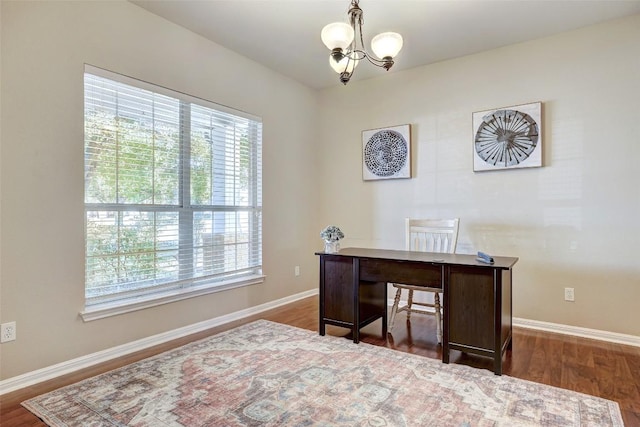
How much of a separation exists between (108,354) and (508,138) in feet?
12.9

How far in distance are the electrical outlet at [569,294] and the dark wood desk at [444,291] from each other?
2.91ft

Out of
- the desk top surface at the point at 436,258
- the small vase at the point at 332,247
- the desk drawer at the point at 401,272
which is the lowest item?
the desk drawer at the point at 401,272

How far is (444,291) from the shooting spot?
2.55m

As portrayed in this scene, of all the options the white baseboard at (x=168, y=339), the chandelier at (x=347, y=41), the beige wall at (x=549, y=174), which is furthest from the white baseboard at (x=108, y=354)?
the chandelier at (x=347, y=41)

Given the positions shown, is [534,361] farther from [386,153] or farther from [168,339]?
[168,339]

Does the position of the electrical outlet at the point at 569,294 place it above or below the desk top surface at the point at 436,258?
below

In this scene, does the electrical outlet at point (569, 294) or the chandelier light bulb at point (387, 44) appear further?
the electrical outlet at point (569, 294)

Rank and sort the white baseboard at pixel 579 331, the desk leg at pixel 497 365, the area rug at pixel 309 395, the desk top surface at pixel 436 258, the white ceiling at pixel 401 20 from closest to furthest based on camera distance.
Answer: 1. the area rug at pixel 309 395
2. the desk leg at pixel 497 365
3. the desk top surface at pixel 436 258
4. the white ceiling at pixel 401 20
5. the white baseboard at pixel 579 331

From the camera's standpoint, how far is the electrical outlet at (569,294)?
10.5 ft

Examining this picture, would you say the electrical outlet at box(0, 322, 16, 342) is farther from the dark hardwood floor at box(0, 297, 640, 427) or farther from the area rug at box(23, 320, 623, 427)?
the area rug at box(23, 320, 623, 427)

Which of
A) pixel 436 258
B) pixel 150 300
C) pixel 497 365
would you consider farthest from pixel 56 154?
pixel 497 365

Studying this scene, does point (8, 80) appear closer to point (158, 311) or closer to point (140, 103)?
point (140, 103)

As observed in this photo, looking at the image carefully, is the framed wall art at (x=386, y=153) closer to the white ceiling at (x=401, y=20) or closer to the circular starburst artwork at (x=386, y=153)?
the circular starburst artwork at (x=386, y=153)

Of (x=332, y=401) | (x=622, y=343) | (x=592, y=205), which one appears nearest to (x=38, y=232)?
(x=332, y=401)
